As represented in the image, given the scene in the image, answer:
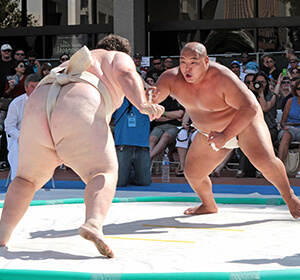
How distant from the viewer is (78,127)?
2.51 metres

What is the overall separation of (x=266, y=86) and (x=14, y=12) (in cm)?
708

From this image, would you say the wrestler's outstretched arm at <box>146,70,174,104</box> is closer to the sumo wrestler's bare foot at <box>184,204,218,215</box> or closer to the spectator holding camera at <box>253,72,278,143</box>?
the sumo wrestler's bare foot at <box>184,204,218,215</box>

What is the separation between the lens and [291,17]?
10406 millimetres

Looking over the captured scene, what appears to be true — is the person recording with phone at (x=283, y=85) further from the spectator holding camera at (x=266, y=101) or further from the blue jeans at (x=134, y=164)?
the blue jeans at (x=134, y=164)

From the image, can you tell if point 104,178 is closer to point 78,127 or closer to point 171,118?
point 78,127

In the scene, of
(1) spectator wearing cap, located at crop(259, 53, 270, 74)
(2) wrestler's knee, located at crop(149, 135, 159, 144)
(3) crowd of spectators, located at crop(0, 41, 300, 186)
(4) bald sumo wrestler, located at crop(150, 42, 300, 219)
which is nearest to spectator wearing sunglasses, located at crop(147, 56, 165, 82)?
(3) crowd of spectators, located at crop(0, 41, 300, 186)

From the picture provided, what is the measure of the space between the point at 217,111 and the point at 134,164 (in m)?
2.95

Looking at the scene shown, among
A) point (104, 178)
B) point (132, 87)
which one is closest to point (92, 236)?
point (104, 178)

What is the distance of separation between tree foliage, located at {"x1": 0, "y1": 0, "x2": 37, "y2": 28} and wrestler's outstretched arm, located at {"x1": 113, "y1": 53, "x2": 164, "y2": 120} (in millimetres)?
9832

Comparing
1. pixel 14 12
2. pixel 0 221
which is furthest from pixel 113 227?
pixel 14 12

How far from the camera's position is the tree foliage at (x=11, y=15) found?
11867mm

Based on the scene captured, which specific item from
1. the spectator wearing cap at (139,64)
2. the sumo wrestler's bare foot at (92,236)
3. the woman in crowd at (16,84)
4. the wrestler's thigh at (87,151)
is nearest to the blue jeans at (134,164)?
the spectator wearing cap at (139,64)

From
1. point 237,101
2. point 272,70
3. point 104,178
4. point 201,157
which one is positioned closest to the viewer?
point 104,178

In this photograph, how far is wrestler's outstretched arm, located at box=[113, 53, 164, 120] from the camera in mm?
2572
